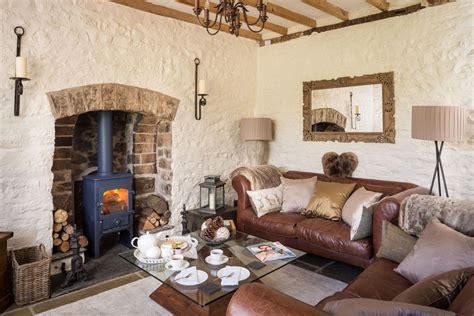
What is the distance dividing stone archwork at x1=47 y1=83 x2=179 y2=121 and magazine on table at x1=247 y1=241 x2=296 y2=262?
188cm

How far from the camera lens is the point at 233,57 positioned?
438 centimetres

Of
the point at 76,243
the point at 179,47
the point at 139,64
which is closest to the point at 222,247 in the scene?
the point at 76,243

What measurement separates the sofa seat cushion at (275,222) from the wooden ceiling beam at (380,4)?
7.33ft

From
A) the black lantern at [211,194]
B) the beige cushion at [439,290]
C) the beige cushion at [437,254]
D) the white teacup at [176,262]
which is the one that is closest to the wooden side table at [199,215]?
the black lantern at [211,194]

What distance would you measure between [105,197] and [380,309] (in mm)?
3085

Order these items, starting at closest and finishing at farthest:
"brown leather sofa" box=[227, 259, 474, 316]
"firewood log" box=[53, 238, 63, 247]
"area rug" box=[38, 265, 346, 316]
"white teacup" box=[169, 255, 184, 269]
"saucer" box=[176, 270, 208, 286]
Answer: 1. "brown leather sofa" box=[227, 259, 474, 316]
2. "saucer" box=[176, 270, 208, 286]
3. "white teacup" box=[169, 255, 184, 269]
4. "area rug" box=[38, 265, 346, 316]
5. "firewood log" box=[53, 238, 63, 247]

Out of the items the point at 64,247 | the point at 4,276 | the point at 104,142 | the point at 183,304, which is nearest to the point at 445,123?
the point at 183,304

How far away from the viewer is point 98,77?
123 inches

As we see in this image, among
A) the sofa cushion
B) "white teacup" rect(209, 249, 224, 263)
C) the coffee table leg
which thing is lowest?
the coffee table leg

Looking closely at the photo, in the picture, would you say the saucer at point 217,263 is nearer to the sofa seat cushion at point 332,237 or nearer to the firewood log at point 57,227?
the sofa seat cushion at point 332,237

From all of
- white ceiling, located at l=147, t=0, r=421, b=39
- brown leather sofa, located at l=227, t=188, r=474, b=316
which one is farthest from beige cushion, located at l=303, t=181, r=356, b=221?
white ceiling, located at l=147, t=0, r=421, b=39

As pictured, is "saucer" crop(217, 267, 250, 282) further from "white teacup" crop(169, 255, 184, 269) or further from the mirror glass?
the mirror glass

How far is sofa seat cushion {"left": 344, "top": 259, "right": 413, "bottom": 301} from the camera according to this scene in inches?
70.8

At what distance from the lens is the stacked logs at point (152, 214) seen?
3.74 m
